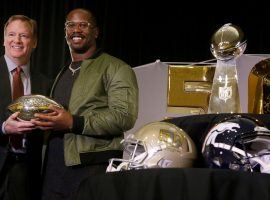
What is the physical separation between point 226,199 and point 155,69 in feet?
6.24

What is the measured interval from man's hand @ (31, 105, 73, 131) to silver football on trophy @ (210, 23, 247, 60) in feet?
1.86

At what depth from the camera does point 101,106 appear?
6.88ft

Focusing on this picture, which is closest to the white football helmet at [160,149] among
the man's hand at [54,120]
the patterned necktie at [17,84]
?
the man's hand at [54,120]

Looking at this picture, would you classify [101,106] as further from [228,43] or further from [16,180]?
[228,43]

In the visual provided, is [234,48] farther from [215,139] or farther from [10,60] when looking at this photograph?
[10,60]

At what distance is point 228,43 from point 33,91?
2.98ft

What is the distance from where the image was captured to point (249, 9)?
4.20 m

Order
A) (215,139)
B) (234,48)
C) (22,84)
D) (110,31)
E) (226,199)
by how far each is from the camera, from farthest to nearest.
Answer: (110,31)
(22,84)
(234,48)
(215,139)
(226,199)

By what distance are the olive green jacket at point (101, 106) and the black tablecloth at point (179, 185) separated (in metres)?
0.79

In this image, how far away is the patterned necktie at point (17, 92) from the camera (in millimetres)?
2156

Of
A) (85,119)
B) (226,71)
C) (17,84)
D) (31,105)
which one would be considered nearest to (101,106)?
(85,119)

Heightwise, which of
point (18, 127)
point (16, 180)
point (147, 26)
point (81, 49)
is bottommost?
point (16, 180)

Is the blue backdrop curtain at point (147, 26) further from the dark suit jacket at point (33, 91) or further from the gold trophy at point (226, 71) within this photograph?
the gold trophy at point (226, 71)

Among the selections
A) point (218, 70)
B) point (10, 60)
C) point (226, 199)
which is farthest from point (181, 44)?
point (226, 199)
